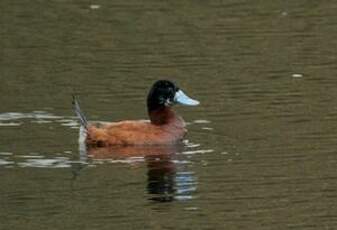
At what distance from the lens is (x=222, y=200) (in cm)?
1305

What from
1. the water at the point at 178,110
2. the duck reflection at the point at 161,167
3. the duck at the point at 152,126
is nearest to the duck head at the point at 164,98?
the duck at the point at 152,126

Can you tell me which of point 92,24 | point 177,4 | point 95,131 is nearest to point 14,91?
point 95,131

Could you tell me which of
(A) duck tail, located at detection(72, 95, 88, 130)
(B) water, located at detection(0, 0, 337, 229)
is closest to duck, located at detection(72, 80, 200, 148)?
(A) duck tail, located at detection(72, 95, 88, 130)

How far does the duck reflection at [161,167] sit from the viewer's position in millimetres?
13539

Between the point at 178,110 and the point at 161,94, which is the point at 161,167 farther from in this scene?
the point at 178,110

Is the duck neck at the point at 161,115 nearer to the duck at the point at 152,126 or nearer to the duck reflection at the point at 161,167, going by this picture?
the duck at the point at 152,126

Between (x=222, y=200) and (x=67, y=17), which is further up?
(x=67, y=17)

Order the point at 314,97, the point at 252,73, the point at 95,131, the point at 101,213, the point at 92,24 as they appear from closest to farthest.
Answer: the point at 101,213 < the point at 95,131 < the point at 314,97 < the point at 252,73 < the point at 92,24

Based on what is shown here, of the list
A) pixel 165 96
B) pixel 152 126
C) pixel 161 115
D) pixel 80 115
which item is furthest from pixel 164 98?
pixel 80 115

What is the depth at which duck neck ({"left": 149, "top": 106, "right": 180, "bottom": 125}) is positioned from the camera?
54.1 feet

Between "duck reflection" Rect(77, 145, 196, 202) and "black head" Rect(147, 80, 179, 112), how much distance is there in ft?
2.30

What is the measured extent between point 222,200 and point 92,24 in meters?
9.21

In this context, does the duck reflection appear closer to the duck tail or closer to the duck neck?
the duck tail

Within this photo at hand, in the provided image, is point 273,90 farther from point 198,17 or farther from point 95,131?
point 198,17
